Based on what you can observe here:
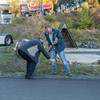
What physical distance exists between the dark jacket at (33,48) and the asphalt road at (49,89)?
2.34 feet

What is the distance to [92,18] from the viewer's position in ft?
107

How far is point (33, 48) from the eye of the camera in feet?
21.2

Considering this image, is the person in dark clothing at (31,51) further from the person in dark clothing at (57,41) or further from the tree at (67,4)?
the tree at (67,4)

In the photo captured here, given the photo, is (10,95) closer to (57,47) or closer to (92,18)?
(57,47)

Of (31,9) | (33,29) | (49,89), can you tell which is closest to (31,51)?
(49,89)

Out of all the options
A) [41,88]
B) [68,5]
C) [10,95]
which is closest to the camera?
[10,95]

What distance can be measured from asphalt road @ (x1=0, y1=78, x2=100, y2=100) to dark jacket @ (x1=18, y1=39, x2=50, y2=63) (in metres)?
0.71

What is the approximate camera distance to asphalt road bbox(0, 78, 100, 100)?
484 centimetres

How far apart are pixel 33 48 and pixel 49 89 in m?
1.52

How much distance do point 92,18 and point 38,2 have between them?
8.61m

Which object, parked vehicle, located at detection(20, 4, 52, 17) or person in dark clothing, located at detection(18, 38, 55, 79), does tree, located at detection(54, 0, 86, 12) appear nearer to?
parked vehicle, located at detection(20, 4, 52, 17)

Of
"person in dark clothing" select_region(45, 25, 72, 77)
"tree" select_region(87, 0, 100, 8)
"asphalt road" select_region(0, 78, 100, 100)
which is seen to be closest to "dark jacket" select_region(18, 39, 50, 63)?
"person in dark clothing" select_region(45, 25, 72, 77)

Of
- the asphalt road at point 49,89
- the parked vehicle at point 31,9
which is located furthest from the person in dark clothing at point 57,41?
the parked vehicle at point 31,9

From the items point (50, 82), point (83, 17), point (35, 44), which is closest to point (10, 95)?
point (50, 82)
